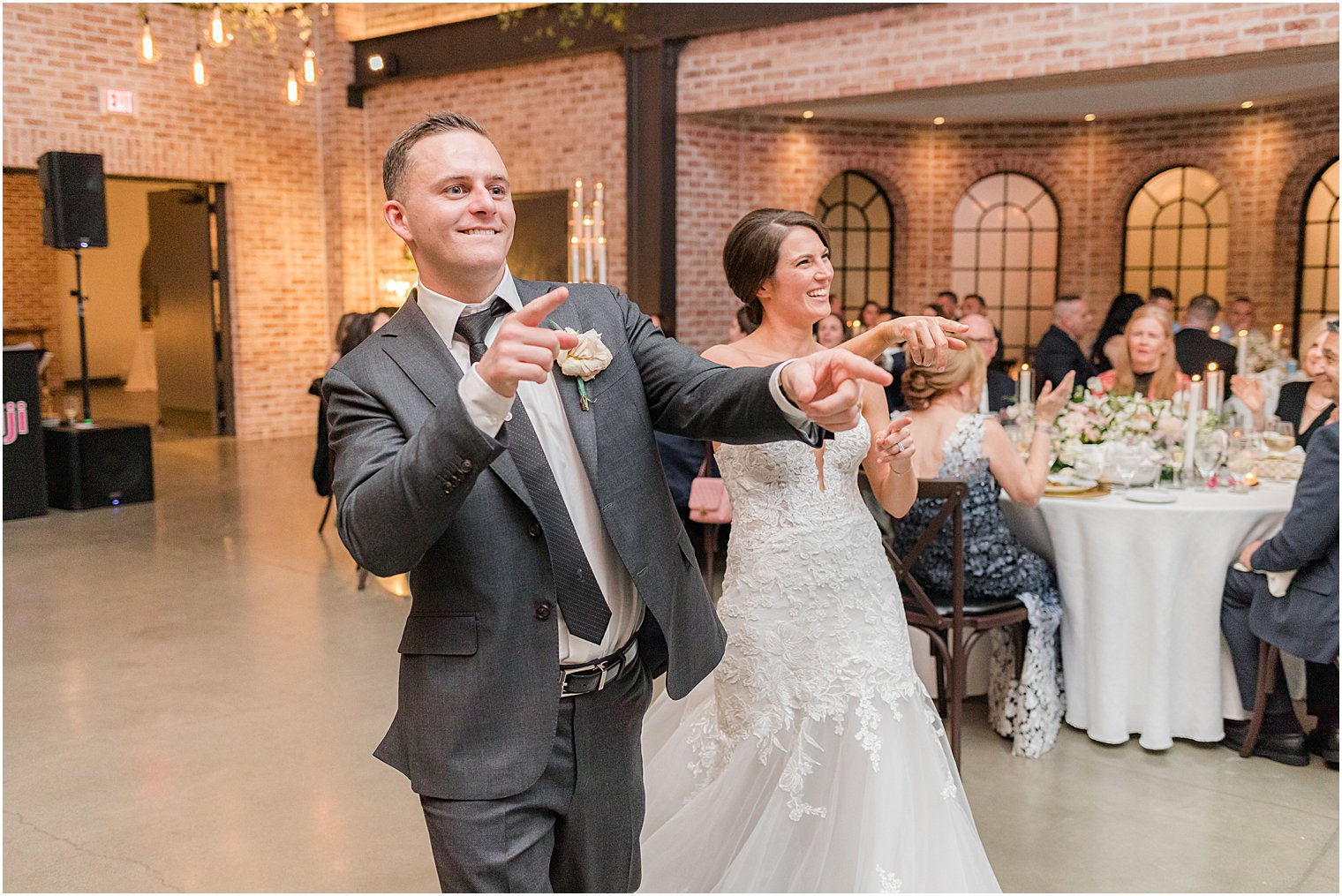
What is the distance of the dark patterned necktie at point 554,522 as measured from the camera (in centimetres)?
169

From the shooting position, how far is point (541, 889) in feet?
5.89

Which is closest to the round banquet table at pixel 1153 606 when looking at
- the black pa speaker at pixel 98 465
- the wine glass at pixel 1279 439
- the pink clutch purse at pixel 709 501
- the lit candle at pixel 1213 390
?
the wine glass at pixel 1279 439

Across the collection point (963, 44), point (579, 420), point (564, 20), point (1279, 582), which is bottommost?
point (1279, 582)

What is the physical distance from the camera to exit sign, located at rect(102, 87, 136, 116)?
1090 centimetres

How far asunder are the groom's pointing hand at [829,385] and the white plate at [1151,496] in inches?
115

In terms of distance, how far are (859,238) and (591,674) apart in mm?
11258

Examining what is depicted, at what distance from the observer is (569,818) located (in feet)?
6.05

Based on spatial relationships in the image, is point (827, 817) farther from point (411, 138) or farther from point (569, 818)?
point (411, 138)

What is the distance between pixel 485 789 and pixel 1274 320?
1174cm

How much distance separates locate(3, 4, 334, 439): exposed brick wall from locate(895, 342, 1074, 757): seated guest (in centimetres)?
934

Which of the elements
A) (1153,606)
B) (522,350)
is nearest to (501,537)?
(522,350)

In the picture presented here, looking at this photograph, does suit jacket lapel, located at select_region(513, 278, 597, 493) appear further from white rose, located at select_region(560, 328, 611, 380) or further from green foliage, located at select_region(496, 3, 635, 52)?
green foliage, located at select_region(496, 3, 635, 52)

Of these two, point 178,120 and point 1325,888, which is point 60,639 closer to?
point 1325,888

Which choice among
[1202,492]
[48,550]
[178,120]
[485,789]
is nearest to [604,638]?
[485,789]
